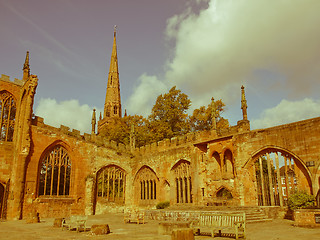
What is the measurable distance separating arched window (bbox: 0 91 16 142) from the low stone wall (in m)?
20.3

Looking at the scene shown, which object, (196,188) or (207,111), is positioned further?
(207,111)

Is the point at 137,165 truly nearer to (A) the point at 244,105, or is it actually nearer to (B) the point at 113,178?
(B) the point at 113,178

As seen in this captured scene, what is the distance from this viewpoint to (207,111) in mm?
31781

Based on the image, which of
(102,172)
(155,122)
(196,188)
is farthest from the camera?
(155,122)

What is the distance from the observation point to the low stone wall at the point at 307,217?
10.9 meters

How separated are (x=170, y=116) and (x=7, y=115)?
1584cm

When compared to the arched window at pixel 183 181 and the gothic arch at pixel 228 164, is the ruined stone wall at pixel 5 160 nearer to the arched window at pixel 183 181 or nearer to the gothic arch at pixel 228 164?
the arched window at pixel 183 181

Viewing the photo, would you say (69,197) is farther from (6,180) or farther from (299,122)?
(299,122)

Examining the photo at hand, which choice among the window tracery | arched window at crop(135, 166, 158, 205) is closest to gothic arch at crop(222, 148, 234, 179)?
arched window at crop(135, 166, 158, 205)

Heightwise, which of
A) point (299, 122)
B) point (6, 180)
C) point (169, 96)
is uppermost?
point (169, 96)

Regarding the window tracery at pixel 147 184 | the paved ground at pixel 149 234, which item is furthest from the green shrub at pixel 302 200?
the window tracery at pixel 147 184

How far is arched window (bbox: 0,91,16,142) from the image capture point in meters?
21.8

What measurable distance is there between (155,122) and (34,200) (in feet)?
48.5

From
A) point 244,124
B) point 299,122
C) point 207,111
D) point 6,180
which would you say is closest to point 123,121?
point 207,111
